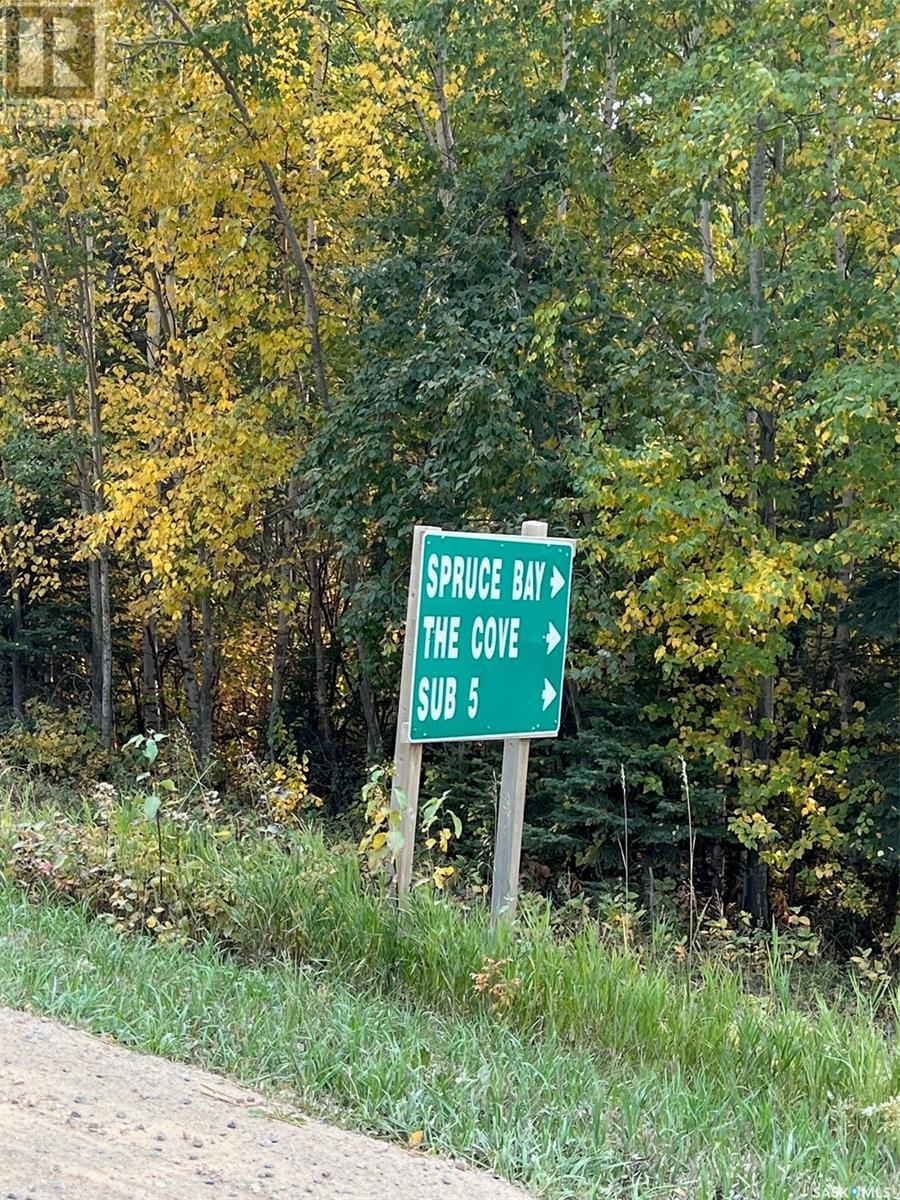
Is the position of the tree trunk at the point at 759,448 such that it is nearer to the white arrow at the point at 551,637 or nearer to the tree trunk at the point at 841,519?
the tree trunk at the point at 841,519

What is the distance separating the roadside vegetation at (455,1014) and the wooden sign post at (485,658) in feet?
1.36

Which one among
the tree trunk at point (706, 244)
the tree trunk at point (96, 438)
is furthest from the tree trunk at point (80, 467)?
the tree trunk at point (706, 244)

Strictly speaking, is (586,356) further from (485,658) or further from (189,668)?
(189,668)

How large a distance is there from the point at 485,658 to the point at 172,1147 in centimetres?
247

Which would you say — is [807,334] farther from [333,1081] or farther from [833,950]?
[333,1081]

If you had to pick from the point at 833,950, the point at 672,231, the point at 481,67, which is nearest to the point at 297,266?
the point at 481,67

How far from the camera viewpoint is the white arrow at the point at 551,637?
5316 millimetres

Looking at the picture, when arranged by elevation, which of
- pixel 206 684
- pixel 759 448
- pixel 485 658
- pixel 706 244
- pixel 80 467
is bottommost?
pixel 206 684

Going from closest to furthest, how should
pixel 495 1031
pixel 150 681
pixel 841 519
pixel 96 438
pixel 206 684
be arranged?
pixel 495 1031 < pixel 841 519 < pixel 96 438 < pixel 206 684 < pixel 150 681

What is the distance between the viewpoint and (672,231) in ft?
41.9

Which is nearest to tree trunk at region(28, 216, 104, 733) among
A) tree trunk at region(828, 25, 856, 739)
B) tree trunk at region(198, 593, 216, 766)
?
tree trunk at region(198, 593, 216, 766)

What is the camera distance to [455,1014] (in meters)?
4.44

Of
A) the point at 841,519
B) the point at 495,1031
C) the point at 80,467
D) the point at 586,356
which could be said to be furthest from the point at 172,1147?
the point at 80,467

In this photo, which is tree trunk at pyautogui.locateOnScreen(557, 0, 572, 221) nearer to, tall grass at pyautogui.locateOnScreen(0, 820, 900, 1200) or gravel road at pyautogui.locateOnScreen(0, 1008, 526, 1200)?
tall grass at pyautogui.locateOnScreen(0, 820, 900, 1200)
